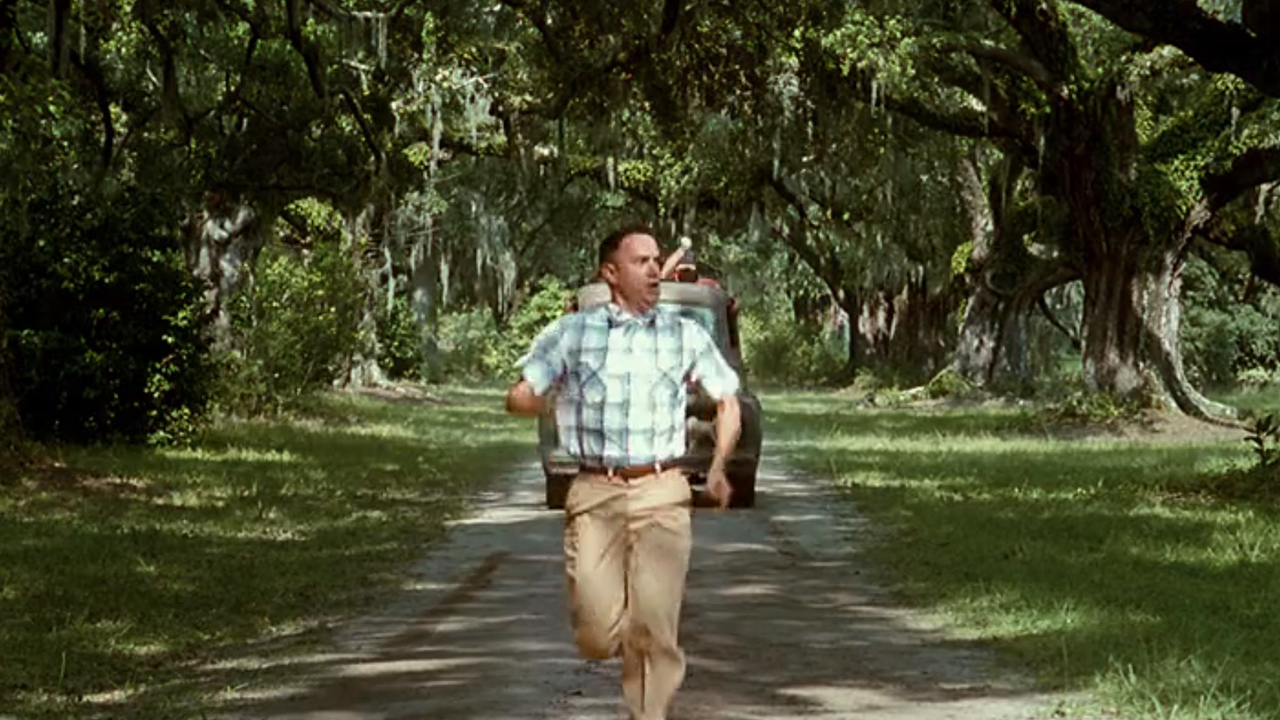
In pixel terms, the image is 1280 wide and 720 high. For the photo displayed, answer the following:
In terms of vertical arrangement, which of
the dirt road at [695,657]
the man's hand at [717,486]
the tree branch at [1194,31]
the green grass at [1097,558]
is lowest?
the dirt road at [695,657]

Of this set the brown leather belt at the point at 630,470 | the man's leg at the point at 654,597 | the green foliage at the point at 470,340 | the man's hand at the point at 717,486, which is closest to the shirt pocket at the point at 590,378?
the brown leather belt at the point at 630,470

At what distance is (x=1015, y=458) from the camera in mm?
25781

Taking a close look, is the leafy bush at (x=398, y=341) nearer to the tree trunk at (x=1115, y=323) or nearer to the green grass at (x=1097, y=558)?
the tree trunk at (x=1115, y=323)

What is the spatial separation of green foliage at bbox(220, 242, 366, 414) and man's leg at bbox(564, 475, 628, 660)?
23756 millimetres

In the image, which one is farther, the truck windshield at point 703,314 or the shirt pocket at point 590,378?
the truck windshield at point 703,314

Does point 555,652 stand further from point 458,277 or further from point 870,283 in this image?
point 458,277

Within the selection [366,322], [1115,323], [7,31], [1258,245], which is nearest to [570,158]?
[366,322]

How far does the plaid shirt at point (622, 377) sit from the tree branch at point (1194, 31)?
11360 millimetres

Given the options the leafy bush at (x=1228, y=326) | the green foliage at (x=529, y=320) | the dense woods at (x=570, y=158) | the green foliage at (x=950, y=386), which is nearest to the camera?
the dense woods at (x=570, y=158)

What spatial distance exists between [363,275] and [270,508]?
68.4ft

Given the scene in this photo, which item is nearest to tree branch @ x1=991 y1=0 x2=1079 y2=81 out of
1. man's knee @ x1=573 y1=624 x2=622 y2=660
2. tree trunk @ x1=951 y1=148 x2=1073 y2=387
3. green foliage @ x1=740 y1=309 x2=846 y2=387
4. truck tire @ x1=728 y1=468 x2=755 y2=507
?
truck tire @ x1=728 y1=468 x2=755 y2=507

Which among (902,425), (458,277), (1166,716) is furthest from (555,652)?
(458,277)

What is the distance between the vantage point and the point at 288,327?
3312 centimetres

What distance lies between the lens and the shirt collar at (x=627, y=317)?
7551 millimetres
